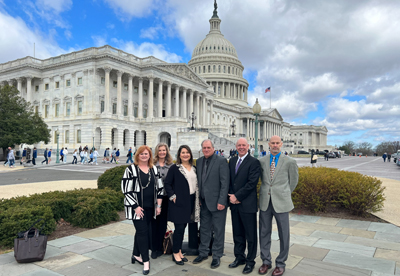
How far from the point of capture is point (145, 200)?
578cm

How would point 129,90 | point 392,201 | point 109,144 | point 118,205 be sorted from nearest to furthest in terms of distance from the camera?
point 118,205, point 392,201, point 109,144, point 129,90

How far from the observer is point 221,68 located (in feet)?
375

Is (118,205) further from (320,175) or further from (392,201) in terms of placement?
(392,201)

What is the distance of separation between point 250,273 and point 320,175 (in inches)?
233

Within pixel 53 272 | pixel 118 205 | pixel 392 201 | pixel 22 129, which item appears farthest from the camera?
pixel 22 129

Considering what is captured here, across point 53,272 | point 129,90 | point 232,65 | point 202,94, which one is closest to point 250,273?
point 53,272

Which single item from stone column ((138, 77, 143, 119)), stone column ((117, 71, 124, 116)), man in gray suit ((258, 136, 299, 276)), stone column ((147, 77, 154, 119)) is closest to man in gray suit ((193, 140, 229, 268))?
man in gray suit ((258, 136, 299, 276))

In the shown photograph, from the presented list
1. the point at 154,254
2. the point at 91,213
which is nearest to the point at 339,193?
the point at 154,254

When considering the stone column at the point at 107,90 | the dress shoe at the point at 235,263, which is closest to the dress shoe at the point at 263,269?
the dress shoe at the point at 235,263

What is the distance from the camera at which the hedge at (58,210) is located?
269 inches

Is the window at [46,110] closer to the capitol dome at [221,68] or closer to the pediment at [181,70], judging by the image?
the pediment at [181,70]

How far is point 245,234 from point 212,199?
35.1 inches

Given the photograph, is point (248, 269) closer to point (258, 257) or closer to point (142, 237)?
point (258, 257)

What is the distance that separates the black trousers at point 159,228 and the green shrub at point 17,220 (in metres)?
2.73
